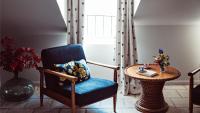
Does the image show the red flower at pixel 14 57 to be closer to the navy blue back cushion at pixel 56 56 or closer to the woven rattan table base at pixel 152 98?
the navy blue back cushion at pixel 56 56

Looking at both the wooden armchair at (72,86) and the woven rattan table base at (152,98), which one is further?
the woven rattan table base at (152,98)

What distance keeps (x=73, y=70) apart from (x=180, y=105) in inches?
55.1

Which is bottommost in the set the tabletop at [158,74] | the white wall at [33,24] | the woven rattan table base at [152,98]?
the woven rattan table base at [152,98]

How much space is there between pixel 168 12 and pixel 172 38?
23.4 inches

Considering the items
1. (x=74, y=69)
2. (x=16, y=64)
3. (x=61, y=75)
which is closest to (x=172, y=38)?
(x=74, y=69)

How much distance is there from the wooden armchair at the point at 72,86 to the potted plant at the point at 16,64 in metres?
0.29

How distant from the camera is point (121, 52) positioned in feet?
12.8

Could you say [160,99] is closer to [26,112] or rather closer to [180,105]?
[180,105]

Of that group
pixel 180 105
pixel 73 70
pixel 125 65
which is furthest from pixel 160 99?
pixel 73 70

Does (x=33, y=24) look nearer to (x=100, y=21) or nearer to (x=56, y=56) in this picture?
(x=56, y=56)

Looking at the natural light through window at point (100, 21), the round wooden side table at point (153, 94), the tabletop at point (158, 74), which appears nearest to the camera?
the tabletop at point (158, 74)

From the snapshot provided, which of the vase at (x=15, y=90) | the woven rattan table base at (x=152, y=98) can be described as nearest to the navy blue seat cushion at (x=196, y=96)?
the woven rattan table base at (x=152, y=98)

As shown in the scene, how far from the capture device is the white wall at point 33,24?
11.1 ft

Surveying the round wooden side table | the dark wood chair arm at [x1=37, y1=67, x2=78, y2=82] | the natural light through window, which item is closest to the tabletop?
the round wooden side table
